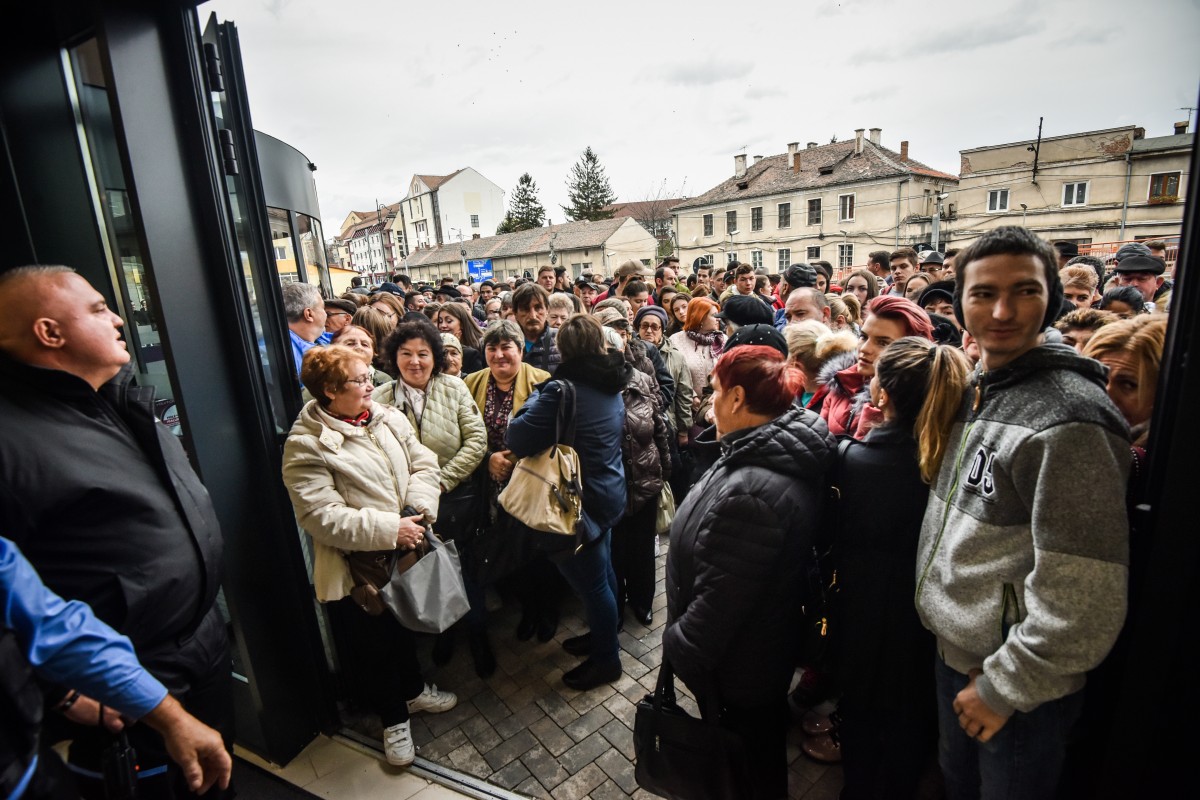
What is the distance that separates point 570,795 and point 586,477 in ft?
4.57

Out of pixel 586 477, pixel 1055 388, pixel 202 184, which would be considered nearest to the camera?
pixel 1055 388

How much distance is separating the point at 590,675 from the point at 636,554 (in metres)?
0.75

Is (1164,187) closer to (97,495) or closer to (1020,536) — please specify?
(1020,536)

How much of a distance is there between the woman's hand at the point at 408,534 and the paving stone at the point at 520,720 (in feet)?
3.63

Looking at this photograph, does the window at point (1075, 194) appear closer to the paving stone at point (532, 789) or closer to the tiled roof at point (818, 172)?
the tiled roof at point (818, 172)

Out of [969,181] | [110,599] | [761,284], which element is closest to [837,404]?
[110,599]

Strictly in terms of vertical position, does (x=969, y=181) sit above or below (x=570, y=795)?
above

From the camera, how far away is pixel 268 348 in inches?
102

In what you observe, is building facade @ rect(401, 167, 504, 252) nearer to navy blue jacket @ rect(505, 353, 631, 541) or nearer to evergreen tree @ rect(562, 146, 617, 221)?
evergreen tree @ rect(562, 146, 617, 221)

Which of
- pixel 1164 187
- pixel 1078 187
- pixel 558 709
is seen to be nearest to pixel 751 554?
pixel 558 709

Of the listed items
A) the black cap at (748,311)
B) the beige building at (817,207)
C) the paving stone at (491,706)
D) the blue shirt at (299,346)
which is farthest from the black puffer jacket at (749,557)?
the beige building at (817,207)

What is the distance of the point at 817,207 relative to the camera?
3447 cm

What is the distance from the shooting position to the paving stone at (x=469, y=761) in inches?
101

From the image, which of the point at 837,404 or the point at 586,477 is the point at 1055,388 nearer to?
the point at 837,404
